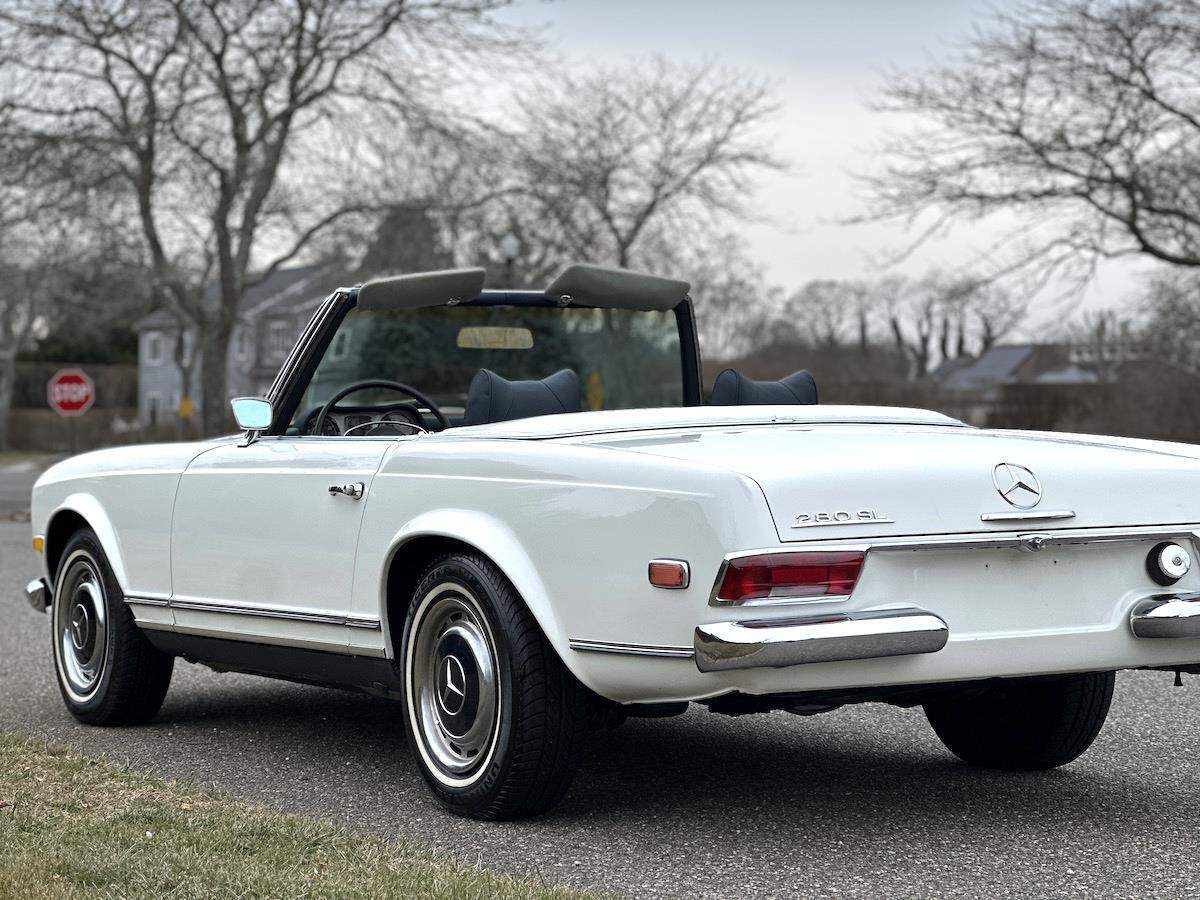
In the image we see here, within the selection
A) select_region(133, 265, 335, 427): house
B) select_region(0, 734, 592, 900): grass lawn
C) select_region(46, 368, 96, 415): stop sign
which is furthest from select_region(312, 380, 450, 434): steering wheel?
select_region(133, 265, 335, 427): house

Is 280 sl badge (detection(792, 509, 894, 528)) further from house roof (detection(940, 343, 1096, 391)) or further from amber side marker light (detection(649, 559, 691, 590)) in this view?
house roof (detection(940, 343, 1096, 391))

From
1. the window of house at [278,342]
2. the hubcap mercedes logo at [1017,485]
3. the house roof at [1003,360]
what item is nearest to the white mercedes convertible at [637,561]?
the hubcap mercedes logo at [1017,485]

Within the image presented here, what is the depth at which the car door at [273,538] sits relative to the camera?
4.99m

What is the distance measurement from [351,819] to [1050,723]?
2.08 m

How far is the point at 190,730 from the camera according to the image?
6.21 metres

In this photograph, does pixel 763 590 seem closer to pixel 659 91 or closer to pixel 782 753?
pixel 782 753

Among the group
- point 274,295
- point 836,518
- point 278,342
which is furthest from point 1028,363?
point 836,518

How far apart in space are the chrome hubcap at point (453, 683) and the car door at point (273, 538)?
9.2 inches

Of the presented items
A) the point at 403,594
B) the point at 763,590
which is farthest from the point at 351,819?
the point at 763,590

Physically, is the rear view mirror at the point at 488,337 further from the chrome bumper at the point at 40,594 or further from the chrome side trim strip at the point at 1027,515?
the chrome side trim strip at the point at 1027,515

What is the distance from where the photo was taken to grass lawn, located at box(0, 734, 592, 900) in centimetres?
369

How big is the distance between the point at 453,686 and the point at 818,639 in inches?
48.2

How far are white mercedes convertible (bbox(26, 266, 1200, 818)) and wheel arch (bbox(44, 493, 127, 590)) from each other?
153 millimetres

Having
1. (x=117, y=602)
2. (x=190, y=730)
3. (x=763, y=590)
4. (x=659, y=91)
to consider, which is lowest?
(x=190, y=730)
